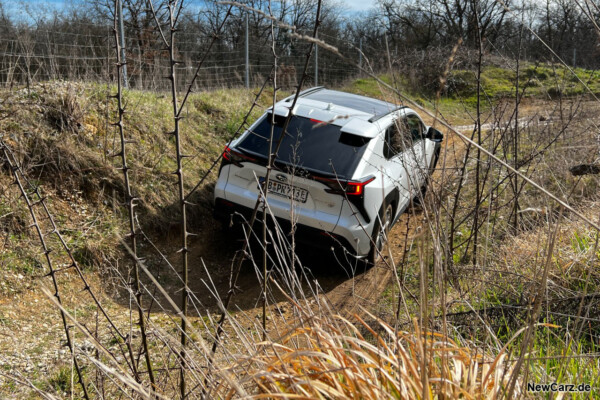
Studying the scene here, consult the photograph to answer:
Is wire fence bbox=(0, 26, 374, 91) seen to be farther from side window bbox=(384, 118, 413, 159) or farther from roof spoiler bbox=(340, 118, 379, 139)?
side window bbox=(384, 118, 413, 159)

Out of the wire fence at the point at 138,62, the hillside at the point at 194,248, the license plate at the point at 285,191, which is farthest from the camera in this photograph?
the wire fence at the point at 138,62

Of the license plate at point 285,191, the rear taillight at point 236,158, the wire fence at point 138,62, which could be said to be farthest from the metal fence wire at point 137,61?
the license plate at point 285,191

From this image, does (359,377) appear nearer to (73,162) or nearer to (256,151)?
(256,151)

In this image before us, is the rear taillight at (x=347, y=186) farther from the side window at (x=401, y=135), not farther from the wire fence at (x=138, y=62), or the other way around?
the wire fence at (x=138, y=62)

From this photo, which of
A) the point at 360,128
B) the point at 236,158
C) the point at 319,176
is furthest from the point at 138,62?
the point at 319,176

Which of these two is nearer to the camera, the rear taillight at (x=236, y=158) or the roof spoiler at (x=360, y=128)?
the rear taillight at (x=236, y=158)

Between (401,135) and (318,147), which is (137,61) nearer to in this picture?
(318,147)

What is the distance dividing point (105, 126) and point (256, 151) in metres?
2.74

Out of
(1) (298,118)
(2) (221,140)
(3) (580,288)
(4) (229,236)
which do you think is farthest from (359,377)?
(2) (221,140)

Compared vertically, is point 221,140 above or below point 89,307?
above

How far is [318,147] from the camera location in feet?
17.0

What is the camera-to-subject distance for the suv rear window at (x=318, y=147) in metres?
5.02

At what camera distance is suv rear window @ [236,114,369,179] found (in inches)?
198

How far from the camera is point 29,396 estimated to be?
323 centimetres
